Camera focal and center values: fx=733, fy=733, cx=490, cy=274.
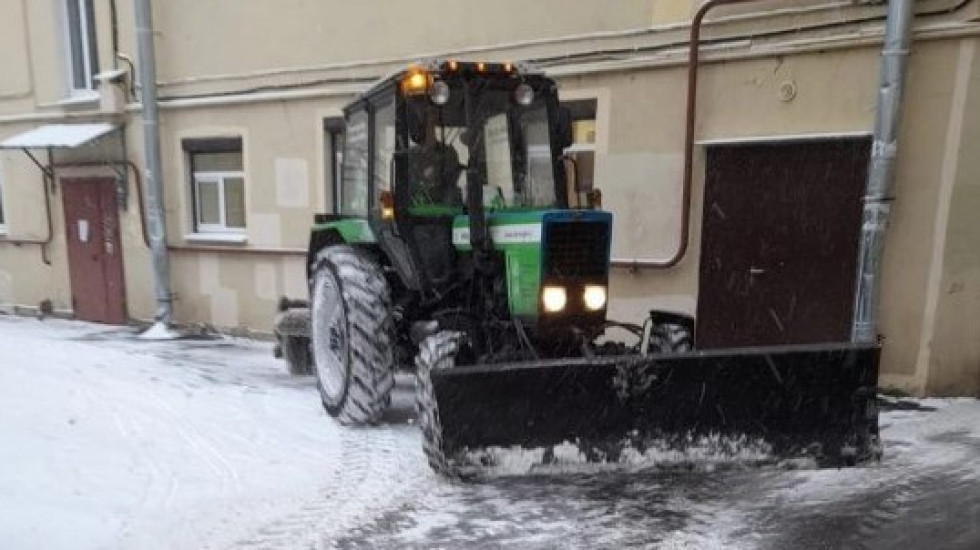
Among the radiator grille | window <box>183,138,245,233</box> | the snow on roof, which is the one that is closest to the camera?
the radiator grille

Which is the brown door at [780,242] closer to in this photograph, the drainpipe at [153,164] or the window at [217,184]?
the window at [217,184]

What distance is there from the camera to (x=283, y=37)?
8.94 meters

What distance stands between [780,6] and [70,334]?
368 inches

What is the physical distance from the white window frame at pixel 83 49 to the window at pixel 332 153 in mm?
4425

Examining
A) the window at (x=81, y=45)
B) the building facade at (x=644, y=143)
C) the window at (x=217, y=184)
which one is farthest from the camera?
Result: the window at (x=81, y=45)

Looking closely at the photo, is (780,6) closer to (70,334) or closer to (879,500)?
(879,500)

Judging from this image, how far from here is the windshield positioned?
4680 mm

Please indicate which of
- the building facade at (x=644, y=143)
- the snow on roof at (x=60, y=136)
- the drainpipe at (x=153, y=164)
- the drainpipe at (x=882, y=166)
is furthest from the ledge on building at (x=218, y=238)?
the drainpipe at (x=882, y=166)

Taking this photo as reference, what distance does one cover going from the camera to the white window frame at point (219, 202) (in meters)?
9.78

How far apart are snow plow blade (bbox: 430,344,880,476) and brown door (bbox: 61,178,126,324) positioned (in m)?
8.77

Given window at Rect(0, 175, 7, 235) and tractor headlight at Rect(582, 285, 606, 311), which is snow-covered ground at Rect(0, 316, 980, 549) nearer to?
tractor headlight at Rect(582, 285, 606, 311)

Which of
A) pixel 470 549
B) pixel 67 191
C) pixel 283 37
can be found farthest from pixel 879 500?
pixel 67 191

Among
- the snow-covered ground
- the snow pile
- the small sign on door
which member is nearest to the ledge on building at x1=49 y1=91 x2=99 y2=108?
the small sign on door

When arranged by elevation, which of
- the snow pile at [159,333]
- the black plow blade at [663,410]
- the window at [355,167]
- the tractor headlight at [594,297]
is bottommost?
the snow pile at [159,333]
